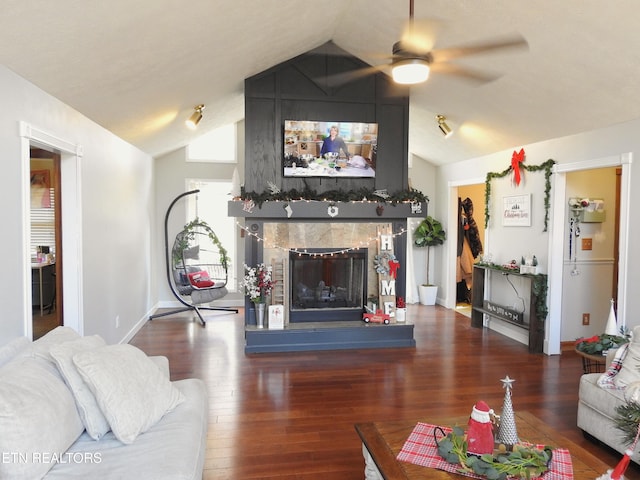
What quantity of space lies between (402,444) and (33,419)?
1628 mm

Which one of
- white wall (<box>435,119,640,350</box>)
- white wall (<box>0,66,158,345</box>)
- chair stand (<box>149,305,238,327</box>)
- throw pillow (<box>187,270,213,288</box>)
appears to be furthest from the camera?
throw pillow (<box>187,270,213,288</box>)

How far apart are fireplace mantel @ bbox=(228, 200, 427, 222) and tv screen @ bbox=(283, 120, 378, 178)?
424 mm

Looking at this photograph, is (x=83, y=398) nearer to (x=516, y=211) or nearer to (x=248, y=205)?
(x=248, y=205)

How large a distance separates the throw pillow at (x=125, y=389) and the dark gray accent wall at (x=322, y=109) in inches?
130

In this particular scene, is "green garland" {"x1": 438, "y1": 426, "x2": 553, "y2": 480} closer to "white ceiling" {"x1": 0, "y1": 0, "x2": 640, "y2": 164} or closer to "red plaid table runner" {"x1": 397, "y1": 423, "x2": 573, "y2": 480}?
"red plaid table runner" {"x1": 397, "y1": 423, "x2": 573, "y2": 480}

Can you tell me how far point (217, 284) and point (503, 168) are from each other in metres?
4.51

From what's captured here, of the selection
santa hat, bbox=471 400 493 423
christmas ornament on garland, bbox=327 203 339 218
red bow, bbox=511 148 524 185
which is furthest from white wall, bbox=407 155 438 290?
santa hat, bbox=471 400 493 423

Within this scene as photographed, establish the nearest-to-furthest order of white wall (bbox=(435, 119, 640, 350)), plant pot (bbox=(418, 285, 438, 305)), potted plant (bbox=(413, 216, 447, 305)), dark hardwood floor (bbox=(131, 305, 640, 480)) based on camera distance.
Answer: dark hardwood floor (bbox=(131, 305, 640, 480)) → white wall (bbox=(435, 119, 640, 350)) → potted plant (bbox=(413, 216, 447, 305)) → plant pot (bbox=(418, 285, 438, 305))

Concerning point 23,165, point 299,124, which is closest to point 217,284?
point 299,124

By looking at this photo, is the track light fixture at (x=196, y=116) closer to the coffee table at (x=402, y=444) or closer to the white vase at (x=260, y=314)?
the white vase at (x=260, y=314)

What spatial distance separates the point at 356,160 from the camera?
5.57 m

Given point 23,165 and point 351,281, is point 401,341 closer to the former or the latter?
point 351,281

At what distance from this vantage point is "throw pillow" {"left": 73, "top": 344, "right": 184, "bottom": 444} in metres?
2.12

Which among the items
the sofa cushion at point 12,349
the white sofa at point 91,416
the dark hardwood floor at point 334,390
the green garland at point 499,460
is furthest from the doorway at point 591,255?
the sofa cushion at point 12,349
